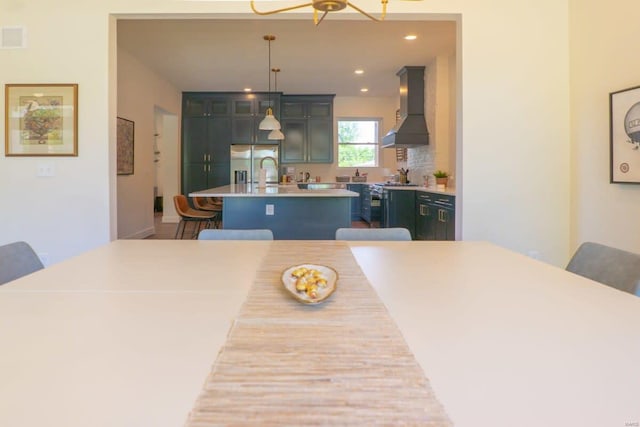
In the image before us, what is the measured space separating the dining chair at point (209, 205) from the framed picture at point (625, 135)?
424cm

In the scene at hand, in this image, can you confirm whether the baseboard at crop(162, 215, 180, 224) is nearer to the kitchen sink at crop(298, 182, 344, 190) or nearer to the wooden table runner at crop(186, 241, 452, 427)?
the kitchen sink at crop(298, 182, 344, 190)

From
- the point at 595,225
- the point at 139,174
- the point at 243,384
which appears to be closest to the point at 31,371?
the point at 243,384

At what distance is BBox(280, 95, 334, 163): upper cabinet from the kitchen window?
67 cm

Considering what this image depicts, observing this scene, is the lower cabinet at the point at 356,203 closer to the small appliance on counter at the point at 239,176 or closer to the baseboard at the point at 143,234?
the small appliance on counter at the point at 239,176

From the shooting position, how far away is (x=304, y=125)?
8727mm

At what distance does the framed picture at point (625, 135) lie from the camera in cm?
270

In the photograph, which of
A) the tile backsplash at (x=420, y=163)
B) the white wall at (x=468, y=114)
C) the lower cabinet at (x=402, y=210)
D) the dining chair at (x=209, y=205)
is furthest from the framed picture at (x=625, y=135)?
the dining chair at (x=209, y=205)

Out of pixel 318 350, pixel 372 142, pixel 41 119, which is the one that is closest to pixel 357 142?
pixel 372 142

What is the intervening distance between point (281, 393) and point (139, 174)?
640cm

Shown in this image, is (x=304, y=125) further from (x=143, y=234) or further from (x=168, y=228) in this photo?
(x=143, y=234)

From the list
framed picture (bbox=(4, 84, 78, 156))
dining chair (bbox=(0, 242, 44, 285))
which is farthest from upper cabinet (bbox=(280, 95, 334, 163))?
dining chair (bbox=(0, 242, 44, 285))

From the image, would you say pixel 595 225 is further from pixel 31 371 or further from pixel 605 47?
pixel 31 371

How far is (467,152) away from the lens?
11.2 ft

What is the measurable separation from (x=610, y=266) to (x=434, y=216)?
3.48m
